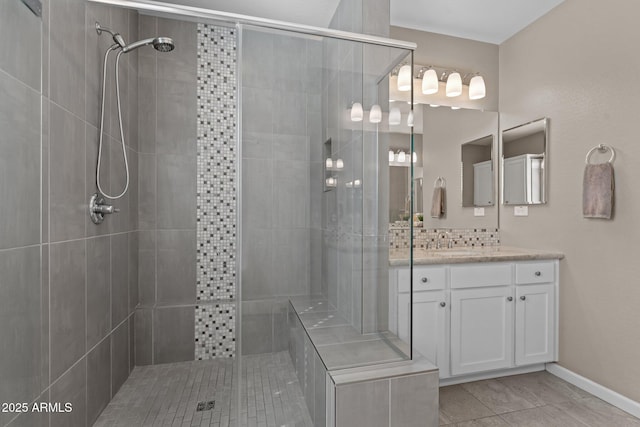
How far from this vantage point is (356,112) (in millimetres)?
1659

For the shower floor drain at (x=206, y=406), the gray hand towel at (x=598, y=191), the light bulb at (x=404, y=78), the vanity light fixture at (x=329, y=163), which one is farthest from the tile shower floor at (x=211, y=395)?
the gray hand towel at (x=598, y=191)

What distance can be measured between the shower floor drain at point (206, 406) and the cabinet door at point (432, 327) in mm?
1341

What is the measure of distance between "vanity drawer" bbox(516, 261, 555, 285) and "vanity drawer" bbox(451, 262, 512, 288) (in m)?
0.10

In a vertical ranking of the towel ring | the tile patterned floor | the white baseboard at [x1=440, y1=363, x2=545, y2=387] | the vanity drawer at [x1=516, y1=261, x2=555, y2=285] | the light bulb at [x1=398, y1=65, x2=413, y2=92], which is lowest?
the tile patterned floor

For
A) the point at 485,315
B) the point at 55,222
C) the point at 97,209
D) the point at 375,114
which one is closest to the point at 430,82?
the point at 375,114

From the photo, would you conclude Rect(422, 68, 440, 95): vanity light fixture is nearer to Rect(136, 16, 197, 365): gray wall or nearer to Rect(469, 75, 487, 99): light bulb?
Rect(469, 75, 487, 99): light bulb

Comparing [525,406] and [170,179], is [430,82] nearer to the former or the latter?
[170,179]

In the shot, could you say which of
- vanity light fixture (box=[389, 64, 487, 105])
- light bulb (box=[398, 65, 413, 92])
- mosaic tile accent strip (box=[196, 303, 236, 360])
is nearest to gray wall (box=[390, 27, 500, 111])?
vanity light fixture (box=[389, 64, 487, 105])

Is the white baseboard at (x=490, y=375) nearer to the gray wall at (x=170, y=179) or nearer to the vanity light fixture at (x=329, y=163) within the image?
the vanity light fixture at (x=329, y=163)

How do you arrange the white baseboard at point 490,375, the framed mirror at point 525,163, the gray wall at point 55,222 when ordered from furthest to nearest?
the framed mirror at point 525,163 → the white baseboard at point 490,375 → the gray wall at point 55,222

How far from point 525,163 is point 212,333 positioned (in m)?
2.99

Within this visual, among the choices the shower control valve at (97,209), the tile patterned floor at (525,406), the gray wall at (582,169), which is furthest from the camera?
the gray wall at (582,169)

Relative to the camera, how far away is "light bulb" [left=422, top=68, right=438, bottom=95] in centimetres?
282

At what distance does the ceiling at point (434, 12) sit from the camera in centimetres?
253
